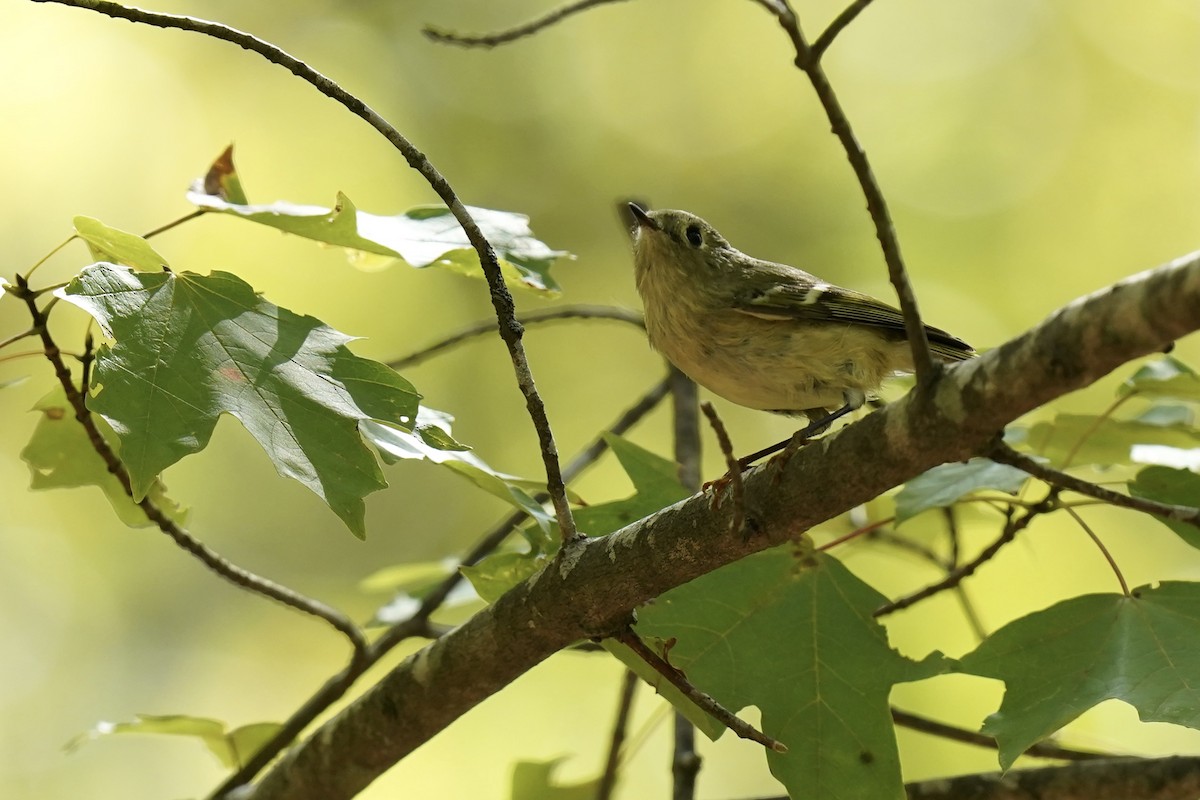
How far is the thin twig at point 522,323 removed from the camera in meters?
Result: 2.56

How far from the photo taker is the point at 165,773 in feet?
18.6

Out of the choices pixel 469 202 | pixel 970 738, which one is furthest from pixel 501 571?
pixel 469 202

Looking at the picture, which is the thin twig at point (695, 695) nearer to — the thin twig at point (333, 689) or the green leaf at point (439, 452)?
the green leaf at point (439, 452)

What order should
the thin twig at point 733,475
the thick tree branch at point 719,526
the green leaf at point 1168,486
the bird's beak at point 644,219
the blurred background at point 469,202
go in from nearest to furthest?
the thick tree branch at point 719,526
the thin twig at point 733,475
the green leaf at point 1168,486
the bird's beak at point 644,219
the blurred background at point 469,202

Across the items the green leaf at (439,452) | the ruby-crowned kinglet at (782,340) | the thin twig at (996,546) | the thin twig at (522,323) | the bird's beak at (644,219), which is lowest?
the thin twig at (996,546)

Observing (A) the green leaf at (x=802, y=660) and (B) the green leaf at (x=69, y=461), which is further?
(B) the green leaf at (x=69, y=461)

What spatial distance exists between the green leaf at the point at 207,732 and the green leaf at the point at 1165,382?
1875 mm

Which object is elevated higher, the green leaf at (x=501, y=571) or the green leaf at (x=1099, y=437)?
the green leaf at (x=1099, y=437)

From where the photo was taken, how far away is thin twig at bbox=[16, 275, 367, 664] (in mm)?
1611

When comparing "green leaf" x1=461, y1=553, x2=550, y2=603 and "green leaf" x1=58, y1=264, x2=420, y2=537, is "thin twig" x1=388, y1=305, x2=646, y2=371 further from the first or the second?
"green leaf" x1=58, y1=264, x2=420, y2=537

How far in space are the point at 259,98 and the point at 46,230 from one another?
1464 millimetres

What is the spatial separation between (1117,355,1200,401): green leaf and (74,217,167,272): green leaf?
1713mm

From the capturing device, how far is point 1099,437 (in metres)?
2.06

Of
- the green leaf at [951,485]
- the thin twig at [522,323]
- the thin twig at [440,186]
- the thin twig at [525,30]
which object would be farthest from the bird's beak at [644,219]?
the thin twig at [440,186]
